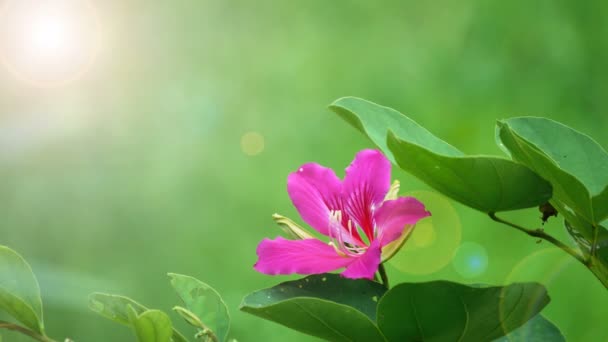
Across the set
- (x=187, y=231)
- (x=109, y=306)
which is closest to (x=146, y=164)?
(x=187, y=231)

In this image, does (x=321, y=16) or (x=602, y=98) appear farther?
(x=321, y=16)

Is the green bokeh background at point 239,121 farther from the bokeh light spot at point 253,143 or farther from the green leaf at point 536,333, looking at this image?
the green leaf at point 536,333

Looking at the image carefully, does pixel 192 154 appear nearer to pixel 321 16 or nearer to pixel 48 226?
pixel 48 226

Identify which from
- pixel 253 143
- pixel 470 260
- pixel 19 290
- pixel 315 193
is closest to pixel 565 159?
pixel 315 193

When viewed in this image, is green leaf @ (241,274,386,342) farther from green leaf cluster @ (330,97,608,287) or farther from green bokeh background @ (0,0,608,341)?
green bokeh background @ (0,0,608,341)

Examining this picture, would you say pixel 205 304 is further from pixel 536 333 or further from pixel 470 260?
pixel 470 260

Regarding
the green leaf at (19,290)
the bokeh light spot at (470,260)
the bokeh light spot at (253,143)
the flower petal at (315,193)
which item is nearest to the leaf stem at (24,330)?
the green leaf at (19,290)

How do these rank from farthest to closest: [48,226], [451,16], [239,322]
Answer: [451,16] < [48,226] < [239,322]
